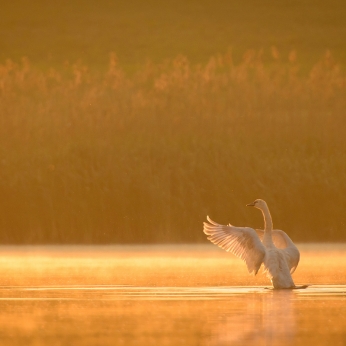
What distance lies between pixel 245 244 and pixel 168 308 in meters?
4.34

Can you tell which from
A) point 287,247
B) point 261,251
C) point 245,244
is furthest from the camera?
point 287,247

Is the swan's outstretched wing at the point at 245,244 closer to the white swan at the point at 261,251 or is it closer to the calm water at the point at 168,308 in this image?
the white swan at the point at 261,251

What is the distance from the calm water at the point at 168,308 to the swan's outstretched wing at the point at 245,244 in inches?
16.7

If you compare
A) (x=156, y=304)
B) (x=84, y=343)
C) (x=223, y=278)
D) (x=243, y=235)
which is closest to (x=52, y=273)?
(x=223, y=278)

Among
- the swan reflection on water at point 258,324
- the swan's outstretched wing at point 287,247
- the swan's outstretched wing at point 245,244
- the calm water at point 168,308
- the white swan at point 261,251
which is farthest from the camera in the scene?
the swan's outstretched wing at point 287,247

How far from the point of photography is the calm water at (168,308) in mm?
14469

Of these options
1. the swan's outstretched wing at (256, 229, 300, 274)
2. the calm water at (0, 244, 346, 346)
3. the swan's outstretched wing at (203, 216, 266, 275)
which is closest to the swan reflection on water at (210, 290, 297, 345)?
the calm water at (0, 244, 346, 346)

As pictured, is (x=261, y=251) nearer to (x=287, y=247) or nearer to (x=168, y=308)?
(x=287, y=247)

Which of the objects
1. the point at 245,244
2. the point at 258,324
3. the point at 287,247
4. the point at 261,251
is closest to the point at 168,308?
the point at 258,324

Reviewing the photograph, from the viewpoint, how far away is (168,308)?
1755 centimetres

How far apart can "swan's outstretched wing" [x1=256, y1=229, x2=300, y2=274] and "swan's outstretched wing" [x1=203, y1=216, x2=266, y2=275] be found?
0.54 metres

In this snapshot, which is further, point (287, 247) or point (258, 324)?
point (287, 247)

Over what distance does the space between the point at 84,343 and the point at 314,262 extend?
17.8 metres

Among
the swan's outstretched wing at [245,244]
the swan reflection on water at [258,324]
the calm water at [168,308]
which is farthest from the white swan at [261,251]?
the swan reflection on water at [258,324]
